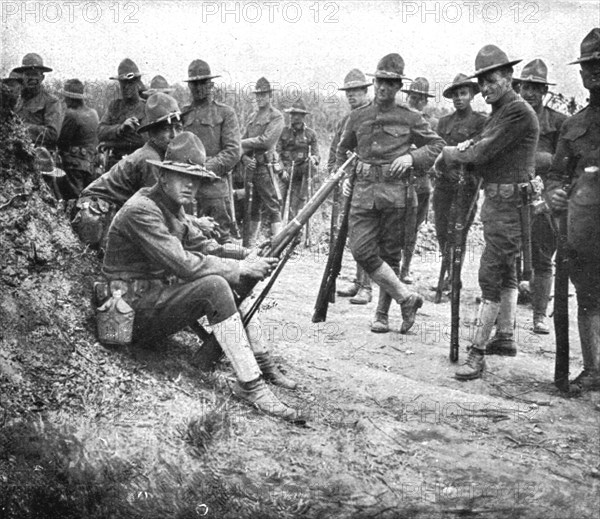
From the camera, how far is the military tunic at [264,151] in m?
9.59

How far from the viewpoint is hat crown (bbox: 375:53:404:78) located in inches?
241

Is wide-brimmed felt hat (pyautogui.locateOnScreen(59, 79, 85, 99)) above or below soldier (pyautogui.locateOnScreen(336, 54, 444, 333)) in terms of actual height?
above

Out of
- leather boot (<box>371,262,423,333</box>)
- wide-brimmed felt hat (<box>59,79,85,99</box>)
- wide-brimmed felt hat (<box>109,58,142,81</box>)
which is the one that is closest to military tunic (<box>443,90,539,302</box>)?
leather boot (<box>371,262,423,333</box>)

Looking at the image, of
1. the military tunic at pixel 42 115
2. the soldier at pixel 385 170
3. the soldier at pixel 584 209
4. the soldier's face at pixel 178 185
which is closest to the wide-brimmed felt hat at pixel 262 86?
the military tunic at pixel 42 115

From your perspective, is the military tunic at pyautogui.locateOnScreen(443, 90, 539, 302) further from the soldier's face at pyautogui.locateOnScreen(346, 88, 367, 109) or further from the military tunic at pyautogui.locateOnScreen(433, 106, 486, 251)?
the soldier's face at pyautogui.locateOnScreen(346, 88, 367, 109)

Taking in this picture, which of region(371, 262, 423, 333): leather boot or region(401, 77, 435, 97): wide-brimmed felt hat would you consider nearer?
region(371, 262, 423, 333): leather boot

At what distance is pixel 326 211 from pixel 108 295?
945 centimetres

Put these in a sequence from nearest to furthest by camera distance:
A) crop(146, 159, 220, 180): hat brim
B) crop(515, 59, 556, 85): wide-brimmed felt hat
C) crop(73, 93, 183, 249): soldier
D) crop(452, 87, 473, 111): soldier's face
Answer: crop(146, 159, 220, 180): hat brim → crop(73, 93, 183, 249): soldier → crop(515, 59, 556, 85): wide-brimmed felt hat → crop(452, 87, 473, 111): soldier's face

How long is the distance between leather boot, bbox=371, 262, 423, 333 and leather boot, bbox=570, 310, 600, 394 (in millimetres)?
1468

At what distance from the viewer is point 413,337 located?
6.23 metres

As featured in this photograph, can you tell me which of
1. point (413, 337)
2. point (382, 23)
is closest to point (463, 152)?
point (413, 337)

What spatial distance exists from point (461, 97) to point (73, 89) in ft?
15.5

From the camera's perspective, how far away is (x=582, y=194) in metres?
4.91

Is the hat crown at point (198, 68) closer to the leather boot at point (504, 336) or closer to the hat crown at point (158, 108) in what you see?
the hat crown at point (158, 108)
